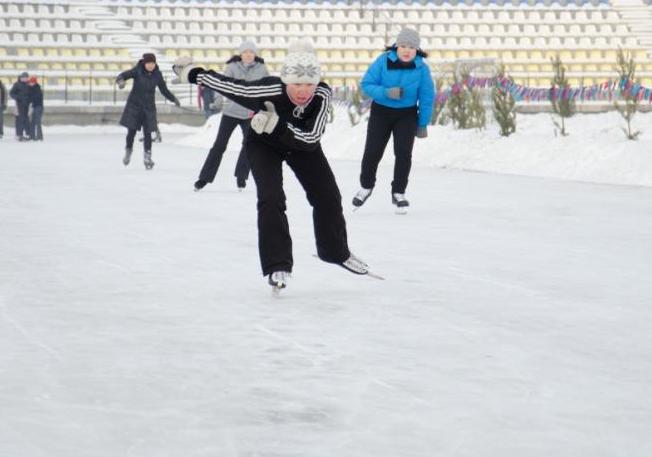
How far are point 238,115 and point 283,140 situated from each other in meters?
7.37

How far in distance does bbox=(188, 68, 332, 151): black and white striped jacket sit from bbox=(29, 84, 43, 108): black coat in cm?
2323

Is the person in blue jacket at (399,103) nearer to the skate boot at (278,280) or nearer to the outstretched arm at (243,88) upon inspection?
the outstretched arm at (243,88)

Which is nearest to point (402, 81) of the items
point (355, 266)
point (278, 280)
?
point (355, 266)

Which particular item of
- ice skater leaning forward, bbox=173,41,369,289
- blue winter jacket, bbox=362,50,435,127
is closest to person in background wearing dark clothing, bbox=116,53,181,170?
blue winter jacket, bbox=362,50,435,127

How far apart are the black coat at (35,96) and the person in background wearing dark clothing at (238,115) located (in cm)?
1600

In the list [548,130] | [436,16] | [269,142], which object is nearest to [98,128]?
[436,16]

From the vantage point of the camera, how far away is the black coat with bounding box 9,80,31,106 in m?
29.3

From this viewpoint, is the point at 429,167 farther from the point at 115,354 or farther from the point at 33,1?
the point at 33,1

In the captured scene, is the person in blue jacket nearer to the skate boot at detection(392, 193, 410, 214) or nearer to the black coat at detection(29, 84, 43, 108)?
the skate boot at detection(392, 193, 410, 214)

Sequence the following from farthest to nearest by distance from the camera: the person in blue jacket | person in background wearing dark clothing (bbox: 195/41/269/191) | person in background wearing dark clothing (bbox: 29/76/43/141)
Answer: person in background wearing dark clothing (bbox: 29/76/43/141) → person in background wearing dark clothing (bbox: 195/41/269/191) → the person in blue jacket

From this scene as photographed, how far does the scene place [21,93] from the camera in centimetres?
2983

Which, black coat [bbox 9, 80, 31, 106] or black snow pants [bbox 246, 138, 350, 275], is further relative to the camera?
black coat [bbox 9, 80, 31, 106]

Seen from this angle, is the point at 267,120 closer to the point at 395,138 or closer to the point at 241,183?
the point at 395,138

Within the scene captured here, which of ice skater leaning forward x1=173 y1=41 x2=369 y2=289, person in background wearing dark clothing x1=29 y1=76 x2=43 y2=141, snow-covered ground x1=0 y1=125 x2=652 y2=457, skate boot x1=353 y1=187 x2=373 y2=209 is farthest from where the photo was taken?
person in background wearing dark clothing x1=29 y1=76 x2=43 y2=141
